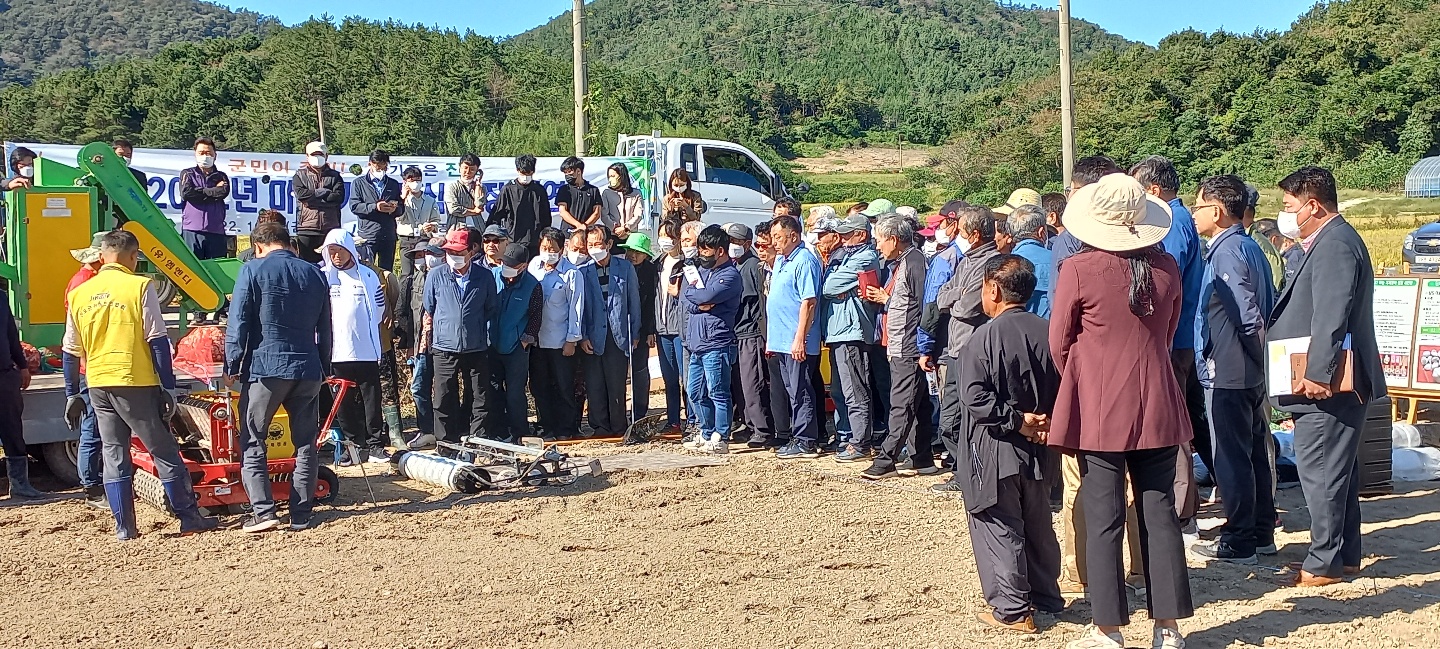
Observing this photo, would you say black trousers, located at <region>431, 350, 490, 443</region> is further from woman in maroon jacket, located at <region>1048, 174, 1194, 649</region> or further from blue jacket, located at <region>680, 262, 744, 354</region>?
woman in maroon jacket, located at <region>1048, 174, 1194, 649</region>

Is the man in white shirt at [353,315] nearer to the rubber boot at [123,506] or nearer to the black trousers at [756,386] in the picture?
the rubber boot at [123,506]

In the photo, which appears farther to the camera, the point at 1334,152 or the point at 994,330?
the point at 1334,152

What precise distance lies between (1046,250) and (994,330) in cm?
233

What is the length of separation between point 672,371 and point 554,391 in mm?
1072

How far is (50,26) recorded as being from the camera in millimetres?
173125

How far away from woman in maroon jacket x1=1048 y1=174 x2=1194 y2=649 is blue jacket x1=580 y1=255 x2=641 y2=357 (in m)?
6.57

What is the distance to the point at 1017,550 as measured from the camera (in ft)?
18.1

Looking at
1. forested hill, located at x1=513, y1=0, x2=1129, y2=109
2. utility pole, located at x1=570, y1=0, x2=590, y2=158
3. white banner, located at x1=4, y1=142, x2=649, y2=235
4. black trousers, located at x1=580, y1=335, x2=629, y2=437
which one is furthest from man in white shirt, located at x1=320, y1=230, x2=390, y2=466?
forested hill, located at x1=513, y1=0, x2=1129, y2=109

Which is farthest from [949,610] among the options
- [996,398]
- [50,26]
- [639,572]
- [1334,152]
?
[50,26]

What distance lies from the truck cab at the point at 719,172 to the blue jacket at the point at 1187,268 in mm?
12869

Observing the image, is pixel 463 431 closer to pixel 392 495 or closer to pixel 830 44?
pixel 392 495

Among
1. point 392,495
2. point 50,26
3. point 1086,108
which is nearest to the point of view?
point 392,495

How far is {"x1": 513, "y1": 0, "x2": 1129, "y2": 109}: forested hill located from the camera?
5231 inches

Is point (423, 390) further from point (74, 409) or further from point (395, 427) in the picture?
point (74, 409)
